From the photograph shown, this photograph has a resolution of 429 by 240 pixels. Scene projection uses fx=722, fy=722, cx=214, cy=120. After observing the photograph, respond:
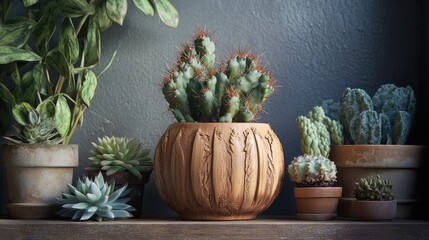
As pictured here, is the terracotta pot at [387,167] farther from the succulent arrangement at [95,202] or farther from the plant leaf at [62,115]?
the plant leaf at [62,115]

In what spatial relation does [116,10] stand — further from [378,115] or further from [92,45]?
[378,115]

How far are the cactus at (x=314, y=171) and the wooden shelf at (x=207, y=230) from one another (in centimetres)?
11

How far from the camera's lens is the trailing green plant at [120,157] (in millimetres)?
1797

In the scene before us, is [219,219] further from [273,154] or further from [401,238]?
[401,238]

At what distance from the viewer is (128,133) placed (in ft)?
6.58

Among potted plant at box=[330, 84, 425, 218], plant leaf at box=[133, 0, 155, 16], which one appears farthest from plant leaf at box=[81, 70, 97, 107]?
potted plant at box=[330, 84, 425, 218]

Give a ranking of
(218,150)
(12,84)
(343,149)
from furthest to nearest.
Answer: (12,84) → (343,149) → (218,150)

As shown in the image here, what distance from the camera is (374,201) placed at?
1707 mm

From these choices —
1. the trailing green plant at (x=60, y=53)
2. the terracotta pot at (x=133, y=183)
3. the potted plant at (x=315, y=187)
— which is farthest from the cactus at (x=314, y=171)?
the trailing green plant at (x=60, y=53)

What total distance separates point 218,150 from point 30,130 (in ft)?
1.54

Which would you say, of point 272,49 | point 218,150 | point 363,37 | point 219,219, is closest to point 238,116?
point 218,150

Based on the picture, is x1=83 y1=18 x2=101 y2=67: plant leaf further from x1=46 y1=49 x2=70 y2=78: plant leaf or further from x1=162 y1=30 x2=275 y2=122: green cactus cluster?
x1=162 y1=30 x2=275 y2=122: green cactus cluster

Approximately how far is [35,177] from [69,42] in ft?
1.17

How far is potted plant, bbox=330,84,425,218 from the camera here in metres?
1.80
